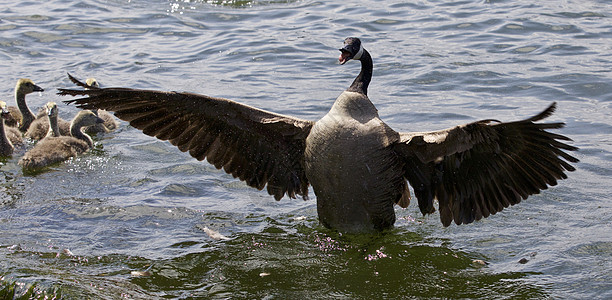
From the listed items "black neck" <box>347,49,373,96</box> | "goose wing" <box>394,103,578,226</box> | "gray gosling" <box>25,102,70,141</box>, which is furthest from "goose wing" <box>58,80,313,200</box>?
"gray gosling" <box>25,102,70,141</box>

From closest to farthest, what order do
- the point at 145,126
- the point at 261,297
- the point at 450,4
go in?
1. the point at 261,297
2. the point at 145,126
3. the point at 450,4

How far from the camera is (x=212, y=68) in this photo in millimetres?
13430

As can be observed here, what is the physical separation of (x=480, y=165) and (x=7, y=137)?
22.5 feet

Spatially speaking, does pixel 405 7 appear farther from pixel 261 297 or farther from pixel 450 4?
pixel 261 297

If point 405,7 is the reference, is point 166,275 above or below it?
below

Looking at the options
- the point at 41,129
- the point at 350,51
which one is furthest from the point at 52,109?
the point at 350,51

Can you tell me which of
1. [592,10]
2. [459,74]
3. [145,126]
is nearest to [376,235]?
[145,126]

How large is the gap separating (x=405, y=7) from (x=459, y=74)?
487cm

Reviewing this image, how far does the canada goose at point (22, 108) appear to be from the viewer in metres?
10.9

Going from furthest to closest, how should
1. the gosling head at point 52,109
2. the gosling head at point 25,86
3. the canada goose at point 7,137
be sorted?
the gosling head at point 25,86
the gosling head at point 52,109
the canada goose at point 7,137

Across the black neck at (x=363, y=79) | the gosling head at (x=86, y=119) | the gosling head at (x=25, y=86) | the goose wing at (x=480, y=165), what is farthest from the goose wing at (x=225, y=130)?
the gosling head at (x=25, y=86)

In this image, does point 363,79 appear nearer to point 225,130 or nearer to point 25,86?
point 225,130

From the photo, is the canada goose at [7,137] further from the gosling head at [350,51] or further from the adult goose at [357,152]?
the gosling head at [350,51]

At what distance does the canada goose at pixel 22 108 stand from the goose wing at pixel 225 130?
168 inches
